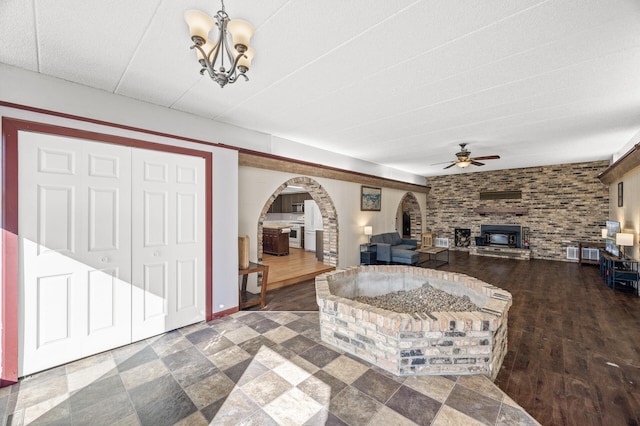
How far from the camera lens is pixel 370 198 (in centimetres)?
707

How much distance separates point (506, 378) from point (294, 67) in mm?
3267

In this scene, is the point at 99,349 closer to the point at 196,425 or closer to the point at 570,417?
Answer: the point at 196,425

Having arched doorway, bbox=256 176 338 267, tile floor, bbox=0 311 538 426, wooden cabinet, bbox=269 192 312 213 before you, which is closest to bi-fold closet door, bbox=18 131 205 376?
tile floor, bbox=0 311 538 426

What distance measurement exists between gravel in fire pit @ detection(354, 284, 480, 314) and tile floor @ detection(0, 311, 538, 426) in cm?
107

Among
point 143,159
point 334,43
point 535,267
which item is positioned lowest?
point 535,267

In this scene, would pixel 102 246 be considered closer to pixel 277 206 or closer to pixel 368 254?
pixel 368 254

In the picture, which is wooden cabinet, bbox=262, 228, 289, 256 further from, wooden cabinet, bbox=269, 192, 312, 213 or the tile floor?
the tile floor

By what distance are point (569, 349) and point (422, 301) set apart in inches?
56.9

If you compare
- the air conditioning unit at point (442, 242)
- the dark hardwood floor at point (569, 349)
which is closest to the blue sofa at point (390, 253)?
the dark hardwood floor at point (569, 349)

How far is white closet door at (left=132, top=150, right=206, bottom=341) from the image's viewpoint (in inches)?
111

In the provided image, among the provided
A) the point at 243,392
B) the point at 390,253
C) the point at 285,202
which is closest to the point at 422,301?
the point at 243,392

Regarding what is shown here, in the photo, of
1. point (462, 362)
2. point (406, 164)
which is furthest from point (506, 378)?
point (406, 164)

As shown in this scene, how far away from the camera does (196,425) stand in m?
1.70

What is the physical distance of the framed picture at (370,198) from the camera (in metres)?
6.83
